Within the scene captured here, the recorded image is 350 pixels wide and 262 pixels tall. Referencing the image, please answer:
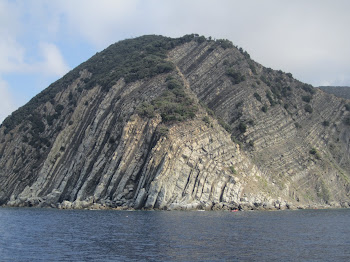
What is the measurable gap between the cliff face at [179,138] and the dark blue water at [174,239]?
15479mm

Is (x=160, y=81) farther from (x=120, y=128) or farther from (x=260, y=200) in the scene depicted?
(x=260, y=200)

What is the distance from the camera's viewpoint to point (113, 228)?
4553cm

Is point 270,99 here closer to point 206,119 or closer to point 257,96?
point 257,96

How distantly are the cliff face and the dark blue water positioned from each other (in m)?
15.5

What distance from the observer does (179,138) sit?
74.0m

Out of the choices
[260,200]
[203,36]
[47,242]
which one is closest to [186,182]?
[260,200]

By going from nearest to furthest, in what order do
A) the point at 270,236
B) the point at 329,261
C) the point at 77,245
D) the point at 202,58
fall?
the point at 329,261 < the point at 77,245 < the point at 270,236 < the point at 202,58

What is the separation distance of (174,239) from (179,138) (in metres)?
37.0

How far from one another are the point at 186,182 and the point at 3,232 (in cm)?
3045

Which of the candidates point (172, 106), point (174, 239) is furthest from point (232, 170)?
point (174, 239)

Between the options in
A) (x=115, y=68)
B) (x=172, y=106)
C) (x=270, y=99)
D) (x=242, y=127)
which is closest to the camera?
(x=172, y=106)

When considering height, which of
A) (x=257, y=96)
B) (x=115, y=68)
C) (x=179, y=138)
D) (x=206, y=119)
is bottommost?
(x=179, y=138)

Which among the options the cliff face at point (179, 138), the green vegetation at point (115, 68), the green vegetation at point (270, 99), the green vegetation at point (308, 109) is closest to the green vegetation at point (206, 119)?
the cliff face at point (179, 138)

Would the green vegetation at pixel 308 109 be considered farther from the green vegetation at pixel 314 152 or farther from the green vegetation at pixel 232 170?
the green vegetation at pixel 232 170
